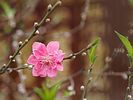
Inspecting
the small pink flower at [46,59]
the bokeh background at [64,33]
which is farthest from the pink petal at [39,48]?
the bokeh background at [64,33]

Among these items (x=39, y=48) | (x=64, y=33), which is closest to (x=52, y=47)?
(x=39, y=48)

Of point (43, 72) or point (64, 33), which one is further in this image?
point (64, 33)

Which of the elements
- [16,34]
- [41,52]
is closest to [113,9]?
[16,34]

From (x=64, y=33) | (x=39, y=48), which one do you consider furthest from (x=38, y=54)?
(x=64, y=33)

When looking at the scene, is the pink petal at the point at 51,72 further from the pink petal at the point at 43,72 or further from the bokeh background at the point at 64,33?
the bokeh background at the point at 64,33

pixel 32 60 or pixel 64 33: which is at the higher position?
pixel 64 33

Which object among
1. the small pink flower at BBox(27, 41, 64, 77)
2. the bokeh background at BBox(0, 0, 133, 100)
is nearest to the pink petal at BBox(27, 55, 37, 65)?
the small pink flower at BBox(27, 41, 64, 77)

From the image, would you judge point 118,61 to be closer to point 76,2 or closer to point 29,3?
point 29,3

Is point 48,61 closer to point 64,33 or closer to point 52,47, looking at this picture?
point 52,47

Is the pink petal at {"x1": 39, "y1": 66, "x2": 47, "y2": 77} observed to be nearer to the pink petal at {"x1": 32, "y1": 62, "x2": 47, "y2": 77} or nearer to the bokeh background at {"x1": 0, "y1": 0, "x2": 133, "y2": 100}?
the pink petal at {"x1": 32, "y1": 62, "x2": 47, "y2": 77}
